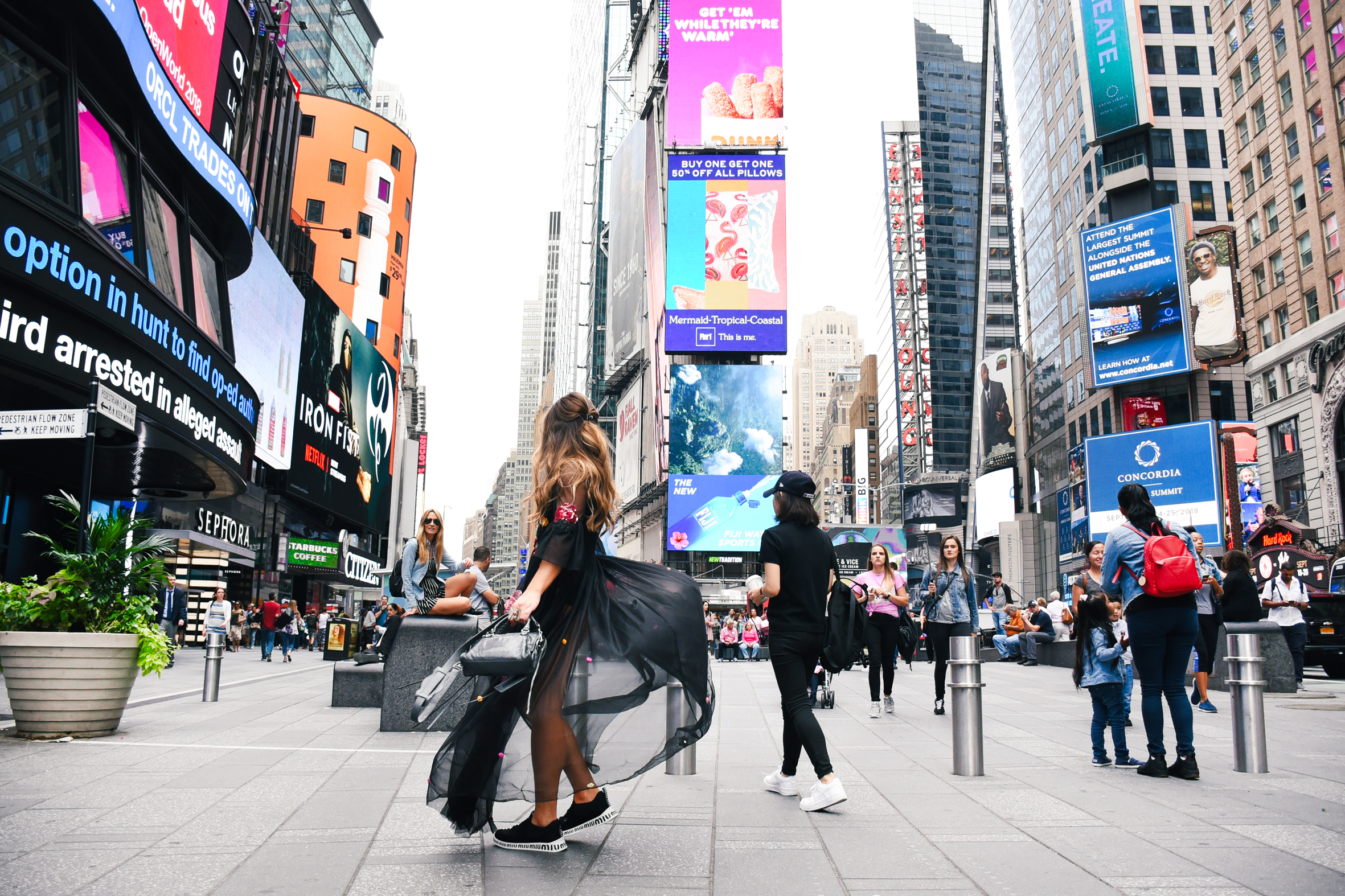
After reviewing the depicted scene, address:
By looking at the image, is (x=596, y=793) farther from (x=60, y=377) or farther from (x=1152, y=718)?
(x=60, y=377)

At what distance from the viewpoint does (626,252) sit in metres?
81.3

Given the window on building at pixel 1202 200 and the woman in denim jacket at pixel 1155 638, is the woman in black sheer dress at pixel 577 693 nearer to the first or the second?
the woman in denim jacket at pixel 1155 638

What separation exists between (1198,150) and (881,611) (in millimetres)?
63409

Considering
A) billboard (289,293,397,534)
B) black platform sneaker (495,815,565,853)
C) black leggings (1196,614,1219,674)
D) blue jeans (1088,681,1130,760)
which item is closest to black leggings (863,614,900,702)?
black leggings (1196,614,1219,674)

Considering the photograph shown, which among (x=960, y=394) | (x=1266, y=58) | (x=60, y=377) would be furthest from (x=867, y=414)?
(x=60, y=377)

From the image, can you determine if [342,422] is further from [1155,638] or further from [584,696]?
[584,696]

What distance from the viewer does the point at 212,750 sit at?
7207mm

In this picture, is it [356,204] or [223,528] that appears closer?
[223,528]

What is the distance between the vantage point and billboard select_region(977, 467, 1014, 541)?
7819 centimetres

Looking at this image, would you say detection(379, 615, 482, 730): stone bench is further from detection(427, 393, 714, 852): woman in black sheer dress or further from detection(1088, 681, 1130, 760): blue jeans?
detection(1088, 681, 1130, 760): blue jeans

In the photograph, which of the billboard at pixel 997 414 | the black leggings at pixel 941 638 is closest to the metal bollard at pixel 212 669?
the black leggings at pixel 941 638

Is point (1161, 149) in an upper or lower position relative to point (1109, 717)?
upper

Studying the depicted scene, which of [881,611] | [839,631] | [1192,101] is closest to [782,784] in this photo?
[839,631]

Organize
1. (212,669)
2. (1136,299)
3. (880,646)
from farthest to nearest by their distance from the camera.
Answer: (1136,299) → (212,669) → (880,646)
